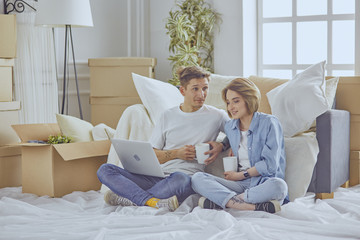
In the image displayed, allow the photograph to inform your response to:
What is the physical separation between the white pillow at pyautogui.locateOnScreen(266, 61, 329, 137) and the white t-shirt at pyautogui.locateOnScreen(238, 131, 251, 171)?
367 millimetres

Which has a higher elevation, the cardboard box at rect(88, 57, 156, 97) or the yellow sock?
the cardboard box at rect(88, 57, 156, 97)

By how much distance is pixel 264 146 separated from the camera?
2443 mm

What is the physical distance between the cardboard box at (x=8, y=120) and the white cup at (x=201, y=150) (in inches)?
59.9

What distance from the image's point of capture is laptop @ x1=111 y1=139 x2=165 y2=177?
2531 millimetres

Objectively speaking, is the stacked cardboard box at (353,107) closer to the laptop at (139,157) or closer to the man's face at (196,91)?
the man's face at (196,91)

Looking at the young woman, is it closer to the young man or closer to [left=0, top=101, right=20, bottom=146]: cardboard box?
the young man

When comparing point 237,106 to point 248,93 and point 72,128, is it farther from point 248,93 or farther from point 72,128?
point 72,128

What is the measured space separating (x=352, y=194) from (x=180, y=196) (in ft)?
3.51

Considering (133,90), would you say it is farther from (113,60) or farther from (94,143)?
(94,143)

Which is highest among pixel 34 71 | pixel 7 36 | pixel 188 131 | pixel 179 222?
pixel 7 36

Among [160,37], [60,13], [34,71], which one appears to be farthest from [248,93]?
[160,37]

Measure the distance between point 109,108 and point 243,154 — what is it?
5.20 feet

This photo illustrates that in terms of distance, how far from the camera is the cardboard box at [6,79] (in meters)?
3.42

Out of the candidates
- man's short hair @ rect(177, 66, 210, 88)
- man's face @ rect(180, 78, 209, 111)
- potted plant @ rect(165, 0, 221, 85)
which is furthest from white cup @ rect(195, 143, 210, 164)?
potted plant @ rect(165, 0, 221, 85)
